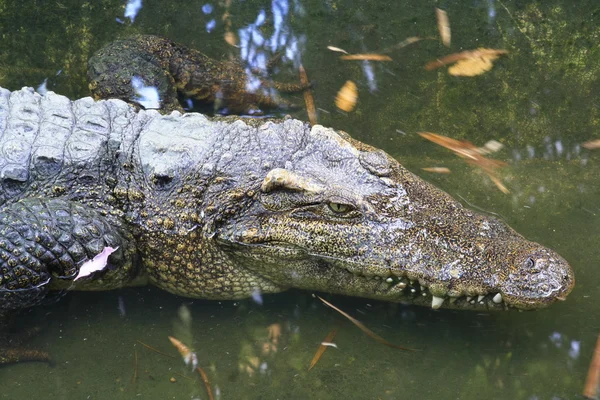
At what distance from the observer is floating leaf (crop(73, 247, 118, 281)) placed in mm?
3732

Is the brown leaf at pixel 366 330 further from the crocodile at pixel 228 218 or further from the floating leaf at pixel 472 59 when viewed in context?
the floating leaf at pixel 472 59

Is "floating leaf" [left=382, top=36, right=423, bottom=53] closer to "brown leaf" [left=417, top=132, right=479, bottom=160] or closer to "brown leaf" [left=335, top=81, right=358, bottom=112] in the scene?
"brown leaf" [left=335, top=81, right=358, bottom=112]

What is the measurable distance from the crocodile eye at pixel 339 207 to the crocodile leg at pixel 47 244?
1.18 meters

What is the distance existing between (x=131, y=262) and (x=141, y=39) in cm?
199

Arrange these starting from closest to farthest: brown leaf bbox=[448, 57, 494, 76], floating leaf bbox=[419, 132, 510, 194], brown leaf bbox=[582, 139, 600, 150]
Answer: floating leaf bbox=[419, 132, 510, 194] < brown leaf bbox=[582, 139, 600, 150] < brown leaf bbox=[448, 57, 494, 76]

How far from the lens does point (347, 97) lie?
517cm

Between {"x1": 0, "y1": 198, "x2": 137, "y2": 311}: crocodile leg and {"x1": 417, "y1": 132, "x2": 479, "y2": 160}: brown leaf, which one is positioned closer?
{"x1": 0, "y1": 198, "x2": 137, "y2": 311}: crocodile leg

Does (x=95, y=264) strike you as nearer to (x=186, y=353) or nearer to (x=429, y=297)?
(x=186, y=353)

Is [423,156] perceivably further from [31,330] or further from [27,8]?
[27,8]

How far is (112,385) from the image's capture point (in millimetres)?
3512

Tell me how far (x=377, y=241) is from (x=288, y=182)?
0.56 metres

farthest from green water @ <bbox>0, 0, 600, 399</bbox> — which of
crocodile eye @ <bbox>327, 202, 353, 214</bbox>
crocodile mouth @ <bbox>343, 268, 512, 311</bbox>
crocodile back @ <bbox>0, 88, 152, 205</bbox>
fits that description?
crocodile back @ <bbox>0, 88, 152, 205</bbox>

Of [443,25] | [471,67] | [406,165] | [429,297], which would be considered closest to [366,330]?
[429,297]

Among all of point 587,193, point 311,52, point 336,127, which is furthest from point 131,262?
point 587,193
